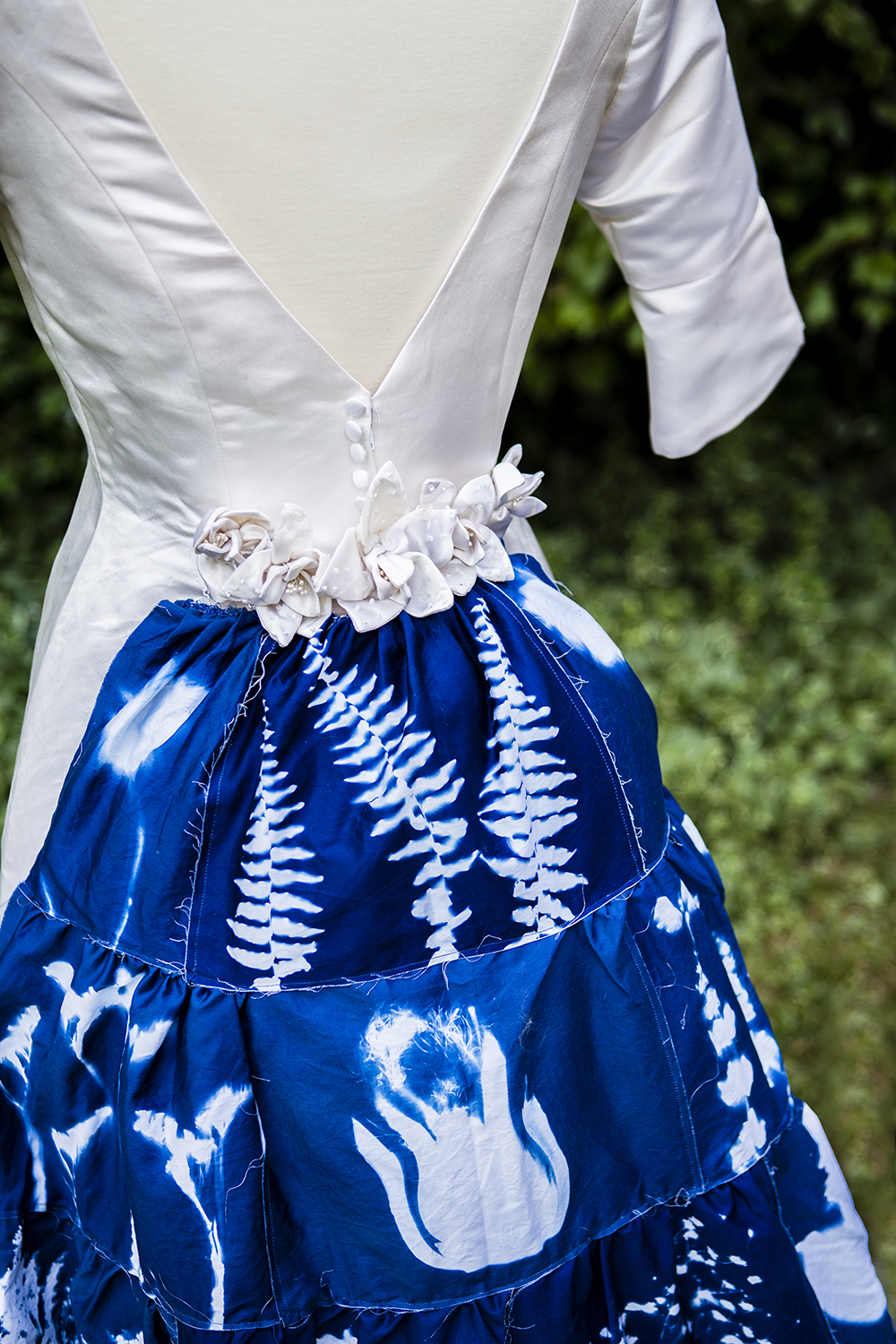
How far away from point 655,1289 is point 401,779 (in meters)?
0.38

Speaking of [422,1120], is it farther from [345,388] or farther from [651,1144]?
[345,388]

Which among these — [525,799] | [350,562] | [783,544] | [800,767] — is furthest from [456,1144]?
[783,544]

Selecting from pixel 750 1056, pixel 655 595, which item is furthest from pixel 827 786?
pixel 750 1056

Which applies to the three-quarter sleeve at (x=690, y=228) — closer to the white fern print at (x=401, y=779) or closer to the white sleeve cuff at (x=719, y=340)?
the white sleeve cuff at (x=719, y=340)

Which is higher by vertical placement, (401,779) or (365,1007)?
(401,779)

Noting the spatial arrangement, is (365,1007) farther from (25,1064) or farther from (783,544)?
(783,544)

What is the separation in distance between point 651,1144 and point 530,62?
0.65 metres

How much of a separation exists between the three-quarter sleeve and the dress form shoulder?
125 mm

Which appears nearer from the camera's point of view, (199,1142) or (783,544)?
(199,1142)

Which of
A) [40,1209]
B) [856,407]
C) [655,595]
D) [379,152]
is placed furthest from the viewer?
[856,407]

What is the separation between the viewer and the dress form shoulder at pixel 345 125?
60 cm

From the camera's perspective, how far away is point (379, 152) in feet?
2.11

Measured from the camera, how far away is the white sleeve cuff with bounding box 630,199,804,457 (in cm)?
87

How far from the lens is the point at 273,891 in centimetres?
66
